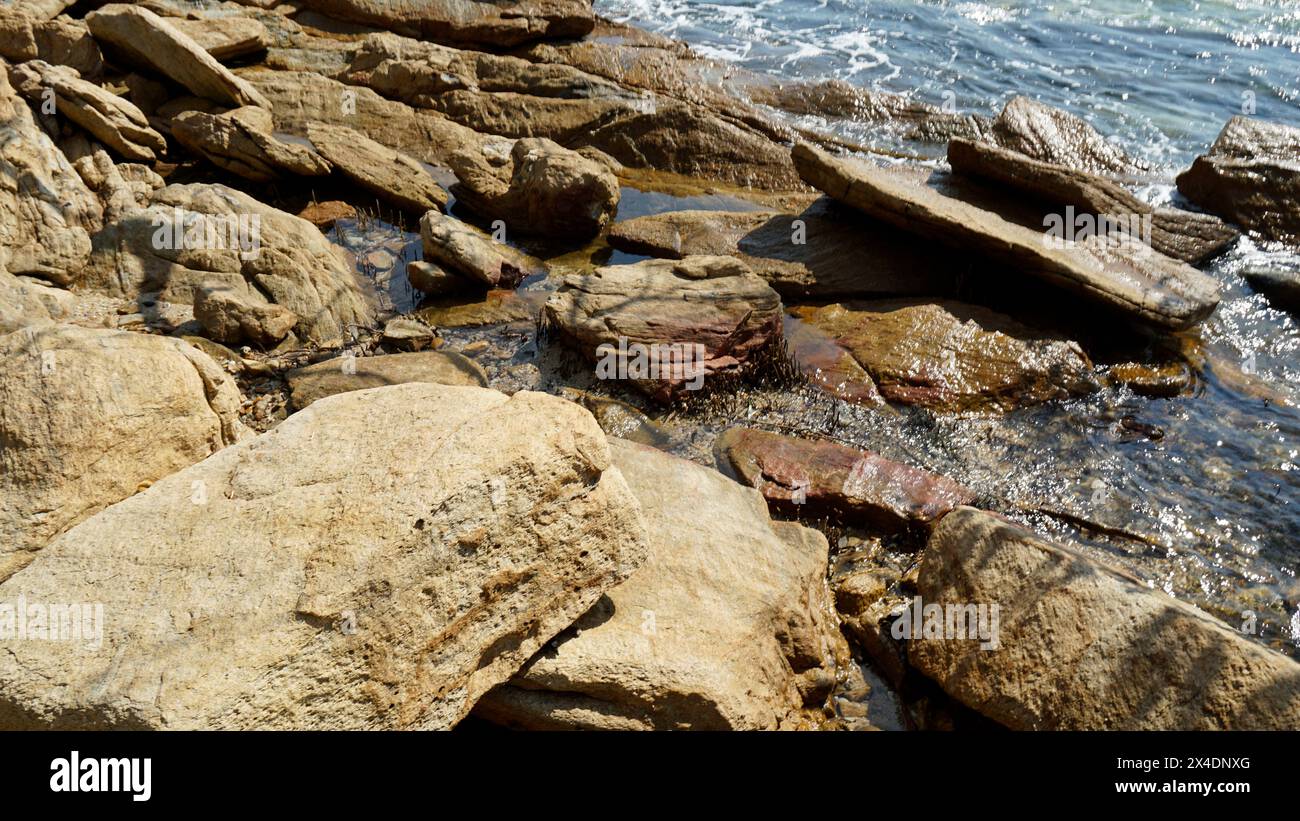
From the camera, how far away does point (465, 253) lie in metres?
9.16

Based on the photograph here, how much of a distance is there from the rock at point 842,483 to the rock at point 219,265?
13.2 ft

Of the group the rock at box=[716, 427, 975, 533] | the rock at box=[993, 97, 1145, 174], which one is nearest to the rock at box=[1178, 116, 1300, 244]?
the rock at box=[993, 97, 1145, 174]

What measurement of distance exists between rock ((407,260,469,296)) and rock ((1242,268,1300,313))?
9.51m

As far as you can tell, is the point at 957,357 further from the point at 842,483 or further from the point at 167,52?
the point at 167,52

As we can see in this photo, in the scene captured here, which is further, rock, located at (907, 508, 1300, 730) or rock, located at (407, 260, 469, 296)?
rock, located at (407, 260, 469, 296)

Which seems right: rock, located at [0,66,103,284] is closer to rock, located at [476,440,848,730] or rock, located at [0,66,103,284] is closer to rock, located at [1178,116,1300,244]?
rock, located at [476,440,848,730]

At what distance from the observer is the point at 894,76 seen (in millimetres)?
16922

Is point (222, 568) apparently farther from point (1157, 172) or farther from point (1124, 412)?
point (1157, 172)

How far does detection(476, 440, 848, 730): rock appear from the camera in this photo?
4.27 metres

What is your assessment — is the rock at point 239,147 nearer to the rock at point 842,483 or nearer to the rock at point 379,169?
the rock at point 379,169

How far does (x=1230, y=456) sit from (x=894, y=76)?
11.3 meters

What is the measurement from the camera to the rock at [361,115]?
1230 centimetres

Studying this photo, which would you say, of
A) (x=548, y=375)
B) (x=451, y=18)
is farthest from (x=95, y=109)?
(x=451, y=18)

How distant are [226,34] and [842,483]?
469 inches
